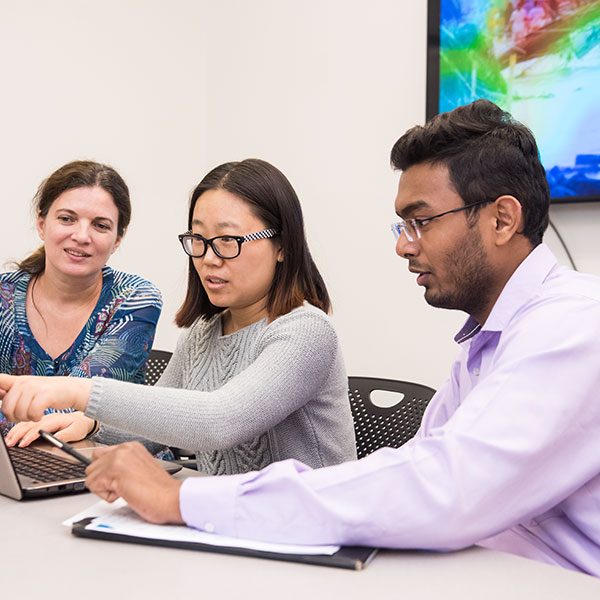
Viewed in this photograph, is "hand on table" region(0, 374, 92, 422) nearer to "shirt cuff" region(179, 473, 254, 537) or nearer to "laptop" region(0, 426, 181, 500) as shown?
"laptop" region(0, 426, 181, 500)

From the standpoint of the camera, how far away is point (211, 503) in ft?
2.71

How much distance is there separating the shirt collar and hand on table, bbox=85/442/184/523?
50 cm

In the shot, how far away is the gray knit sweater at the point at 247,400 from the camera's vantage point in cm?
113

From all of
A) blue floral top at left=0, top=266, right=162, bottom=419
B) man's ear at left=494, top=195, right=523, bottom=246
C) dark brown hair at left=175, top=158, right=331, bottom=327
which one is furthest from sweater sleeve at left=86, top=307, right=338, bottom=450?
blue floral top at left=0, top=266, right=162, bottom=419

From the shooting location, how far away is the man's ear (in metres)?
1.11

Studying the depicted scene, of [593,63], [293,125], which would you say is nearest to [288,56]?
[293,125]

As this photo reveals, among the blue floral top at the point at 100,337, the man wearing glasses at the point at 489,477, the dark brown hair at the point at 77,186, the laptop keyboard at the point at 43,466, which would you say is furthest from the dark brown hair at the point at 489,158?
the dark brown hair at the point at 77,186

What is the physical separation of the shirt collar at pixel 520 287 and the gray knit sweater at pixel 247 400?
1.16 feet

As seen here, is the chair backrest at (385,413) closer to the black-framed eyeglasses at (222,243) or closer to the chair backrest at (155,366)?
the black-framed eyeglasses at (222,243)

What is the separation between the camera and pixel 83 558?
0.77m

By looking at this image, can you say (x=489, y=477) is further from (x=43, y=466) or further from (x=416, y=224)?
(x=43, y=466)

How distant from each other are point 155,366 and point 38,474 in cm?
108

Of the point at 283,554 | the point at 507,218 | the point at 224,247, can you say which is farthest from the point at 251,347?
the point at 283,554

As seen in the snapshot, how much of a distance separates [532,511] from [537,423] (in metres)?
0.11
